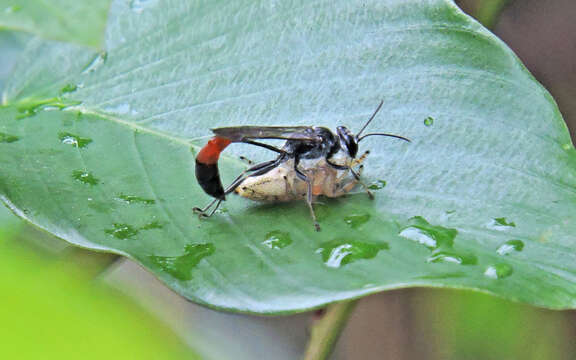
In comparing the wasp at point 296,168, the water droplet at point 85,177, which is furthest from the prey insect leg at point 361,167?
the water droplet at point 85,177

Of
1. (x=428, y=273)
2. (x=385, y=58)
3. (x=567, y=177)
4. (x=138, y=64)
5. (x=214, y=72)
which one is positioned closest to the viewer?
(x=428, y=273)

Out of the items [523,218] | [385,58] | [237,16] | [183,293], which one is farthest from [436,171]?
[237,16]

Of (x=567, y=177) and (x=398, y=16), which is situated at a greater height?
(x=398, y=16)

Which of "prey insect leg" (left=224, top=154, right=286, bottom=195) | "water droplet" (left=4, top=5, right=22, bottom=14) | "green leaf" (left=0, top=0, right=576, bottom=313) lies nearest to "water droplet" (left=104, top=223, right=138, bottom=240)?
"green leaf" (left=0, top=0, right=576, bottom=313)

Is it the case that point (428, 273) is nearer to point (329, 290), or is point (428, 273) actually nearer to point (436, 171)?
point (329, 290)

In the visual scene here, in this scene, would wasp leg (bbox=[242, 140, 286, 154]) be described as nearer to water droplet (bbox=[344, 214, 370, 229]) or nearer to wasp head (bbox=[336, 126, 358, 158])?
wasp head (bbox=[336, 126, 358, 158])

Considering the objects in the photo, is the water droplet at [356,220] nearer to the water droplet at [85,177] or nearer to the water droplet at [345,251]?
the water droplet at [345,251]
